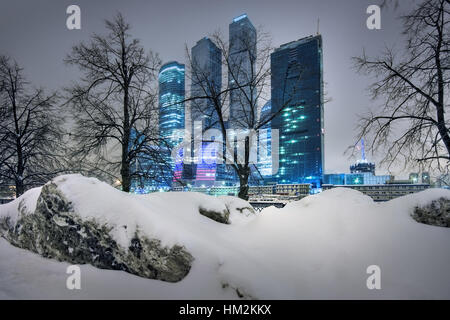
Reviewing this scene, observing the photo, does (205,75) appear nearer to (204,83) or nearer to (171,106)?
(204,83)

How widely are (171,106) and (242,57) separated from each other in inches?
159

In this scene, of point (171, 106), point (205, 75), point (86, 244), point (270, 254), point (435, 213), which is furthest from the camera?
point (171, 106)

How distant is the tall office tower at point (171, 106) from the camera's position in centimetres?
848

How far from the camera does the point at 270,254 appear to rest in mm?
3152

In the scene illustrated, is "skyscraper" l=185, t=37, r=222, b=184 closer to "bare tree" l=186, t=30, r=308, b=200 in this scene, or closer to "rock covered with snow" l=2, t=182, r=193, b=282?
"bare tree" l=186, t=30, r=308, b=200

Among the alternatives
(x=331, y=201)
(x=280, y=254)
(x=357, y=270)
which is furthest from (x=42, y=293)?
(x=331, y=201)

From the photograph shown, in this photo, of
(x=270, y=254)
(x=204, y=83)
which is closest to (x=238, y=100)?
(x=204, y=83)

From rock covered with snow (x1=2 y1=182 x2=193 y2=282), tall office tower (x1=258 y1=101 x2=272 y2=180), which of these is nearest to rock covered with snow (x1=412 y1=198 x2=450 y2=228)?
rock covered with snow (x1=2 y1=182 x2=193 y2=282)

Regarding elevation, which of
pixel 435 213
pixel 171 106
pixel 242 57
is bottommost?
pixel 435 213

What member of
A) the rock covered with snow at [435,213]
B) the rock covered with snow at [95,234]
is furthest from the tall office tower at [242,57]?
the rock covered with snow at [435,213]

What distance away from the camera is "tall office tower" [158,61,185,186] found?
848cm

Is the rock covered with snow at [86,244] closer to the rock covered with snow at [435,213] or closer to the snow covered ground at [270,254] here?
the snow covered ground at [270,254]

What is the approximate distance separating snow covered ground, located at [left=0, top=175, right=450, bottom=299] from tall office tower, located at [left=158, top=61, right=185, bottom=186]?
178 inches

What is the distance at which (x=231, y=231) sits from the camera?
4066 millimetres
